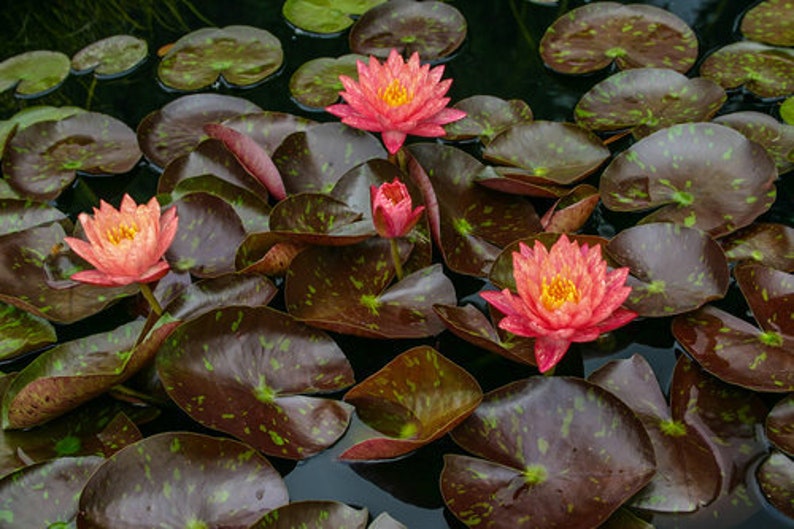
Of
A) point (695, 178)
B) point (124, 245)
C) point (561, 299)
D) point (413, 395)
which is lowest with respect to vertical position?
point (413, 395)

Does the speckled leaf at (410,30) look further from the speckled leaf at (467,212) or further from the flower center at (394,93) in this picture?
the flower center at (394,93)

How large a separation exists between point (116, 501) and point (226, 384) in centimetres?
33

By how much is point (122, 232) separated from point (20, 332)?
1.53 ft

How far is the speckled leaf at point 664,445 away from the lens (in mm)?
1590

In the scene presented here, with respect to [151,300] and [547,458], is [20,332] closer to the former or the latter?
[151,300]

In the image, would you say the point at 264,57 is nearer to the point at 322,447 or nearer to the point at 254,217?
the point at 254,217

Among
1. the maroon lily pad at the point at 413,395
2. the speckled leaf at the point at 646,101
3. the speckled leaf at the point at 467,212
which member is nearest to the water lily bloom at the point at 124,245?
the maroon lily pad at the point at 413,395

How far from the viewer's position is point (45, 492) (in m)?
1.65

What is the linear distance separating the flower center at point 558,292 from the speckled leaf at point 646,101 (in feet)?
3.30

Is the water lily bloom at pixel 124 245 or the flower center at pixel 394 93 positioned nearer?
the water lily bloom at pixel 124 245

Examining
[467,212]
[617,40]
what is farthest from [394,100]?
[617,40]

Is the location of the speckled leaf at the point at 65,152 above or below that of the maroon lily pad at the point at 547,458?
above

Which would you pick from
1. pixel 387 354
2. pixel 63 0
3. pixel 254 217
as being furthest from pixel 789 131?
pixel 63 0

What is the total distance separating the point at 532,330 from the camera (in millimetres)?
1653
